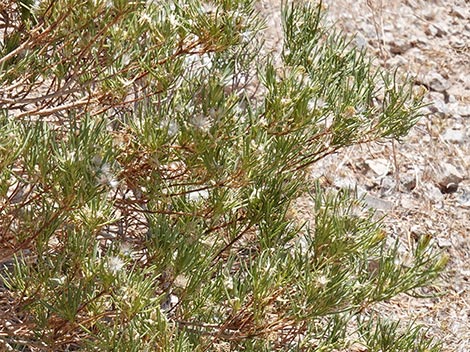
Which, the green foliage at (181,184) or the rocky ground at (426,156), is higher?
the green foliage at (181,184)

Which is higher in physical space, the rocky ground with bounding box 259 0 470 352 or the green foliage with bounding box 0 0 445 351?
the green foliage with bounding box 0 0 445 351

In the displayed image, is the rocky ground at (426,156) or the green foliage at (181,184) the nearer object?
the green foliage at (181,184)

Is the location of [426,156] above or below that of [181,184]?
below

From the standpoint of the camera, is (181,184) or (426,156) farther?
(426,156)
